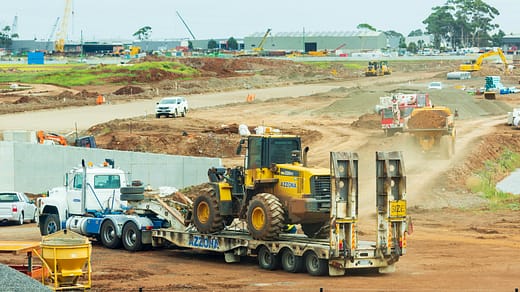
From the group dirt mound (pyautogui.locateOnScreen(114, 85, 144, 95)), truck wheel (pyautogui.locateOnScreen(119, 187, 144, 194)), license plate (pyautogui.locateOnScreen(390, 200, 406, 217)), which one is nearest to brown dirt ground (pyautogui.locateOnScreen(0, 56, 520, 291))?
license plate (pyautogui.locateOnScreen(390, 200, 406, 217))

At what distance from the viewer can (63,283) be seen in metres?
21.2

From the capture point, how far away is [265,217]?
24.8 metres

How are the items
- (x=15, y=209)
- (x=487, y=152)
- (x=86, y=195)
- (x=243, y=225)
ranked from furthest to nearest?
(x=487, y=152), (x=15, y=209), (x=86, y=195), (x=243, y=225)

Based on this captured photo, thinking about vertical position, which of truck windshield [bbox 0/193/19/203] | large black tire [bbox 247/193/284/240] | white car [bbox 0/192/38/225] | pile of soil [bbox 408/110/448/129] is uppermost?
pile of soil [bbox 408/110/448/129]

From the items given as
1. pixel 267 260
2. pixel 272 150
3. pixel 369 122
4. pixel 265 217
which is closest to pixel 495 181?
pixel 369 122

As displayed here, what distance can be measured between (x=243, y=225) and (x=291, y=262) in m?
2.99

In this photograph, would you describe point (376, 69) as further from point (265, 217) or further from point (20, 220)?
point (265, 217)

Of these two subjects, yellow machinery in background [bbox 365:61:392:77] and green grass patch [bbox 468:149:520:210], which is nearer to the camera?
green grass patch [bbox 468:149:520:210]

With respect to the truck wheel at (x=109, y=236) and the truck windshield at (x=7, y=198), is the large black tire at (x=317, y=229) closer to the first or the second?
the truck wheel at (x=109, y=236)

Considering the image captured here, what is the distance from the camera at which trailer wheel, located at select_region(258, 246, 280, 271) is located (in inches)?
984

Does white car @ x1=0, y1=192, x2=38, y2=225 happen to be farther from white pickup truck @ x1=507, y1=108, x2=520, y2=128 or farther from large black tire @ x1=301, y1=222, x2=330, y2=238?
white pickup truck @ x1=507, y1=108, x2=520, y2=128

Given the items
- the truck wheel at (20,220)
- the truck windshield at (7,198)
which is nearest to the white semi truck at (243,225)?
the truck wheel at (20,220)

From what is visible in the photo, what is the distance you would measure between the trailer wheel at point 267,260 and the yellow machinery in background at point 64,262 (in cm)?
524

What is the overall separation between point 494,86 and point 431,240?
6435 centimetres
